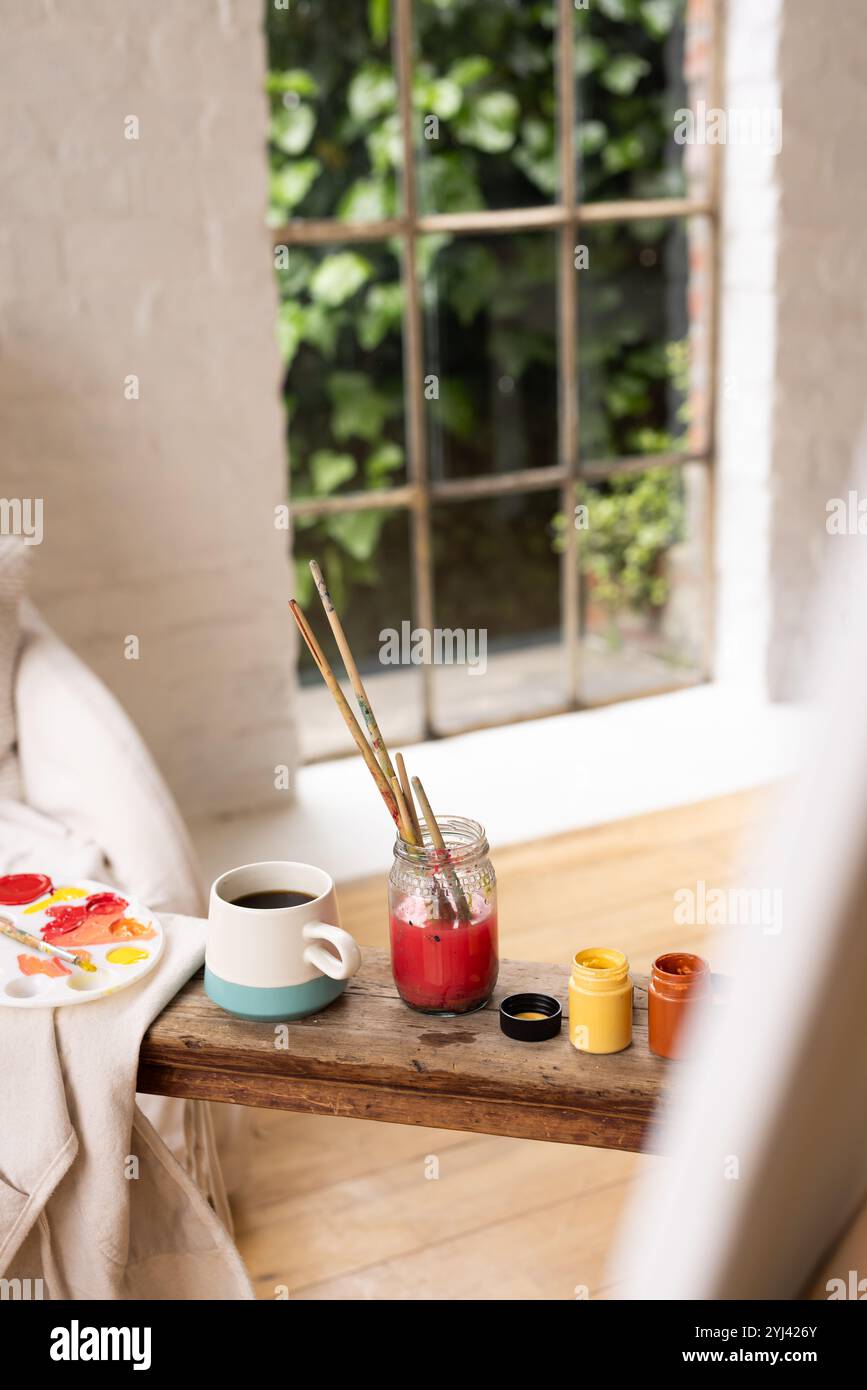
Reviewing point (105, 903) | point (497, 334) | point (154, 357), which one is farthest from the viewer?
point (497, 334)

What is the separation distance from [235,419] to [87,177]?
51 cm

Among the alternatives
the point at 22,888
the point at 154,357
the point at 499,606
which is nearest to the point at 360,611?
the point at 499,606

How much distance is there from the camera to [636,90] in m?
3.10

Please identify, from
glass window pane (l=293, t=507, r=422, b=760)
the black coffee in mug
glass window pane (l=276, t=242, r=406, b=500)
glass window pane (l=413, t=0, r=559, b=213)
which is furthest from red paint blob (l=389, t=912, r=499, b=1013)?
glass window pane (l=413, t=0, r=559, b=213)

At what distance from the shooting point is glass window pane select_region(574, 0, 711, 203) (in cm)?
304

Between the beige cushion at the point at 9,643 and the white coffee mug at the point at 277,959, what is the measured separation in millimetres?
774

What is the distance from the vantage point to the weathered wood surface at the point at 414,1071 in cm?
103

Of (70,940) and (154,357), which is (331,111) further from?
(70,940)

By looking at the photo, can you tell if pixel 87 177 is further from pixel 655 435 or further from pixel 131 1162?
pixel 131 1162

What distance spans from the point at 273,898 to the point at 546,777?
1924 millimetres

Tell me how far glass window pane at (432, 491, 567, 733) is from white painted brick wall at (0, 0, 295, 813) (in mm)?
487

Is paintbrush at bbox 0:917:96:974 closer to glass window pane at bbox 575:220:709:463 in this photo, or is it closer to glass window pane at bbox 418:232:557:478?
glass window pane at bbox 418:232:557:478

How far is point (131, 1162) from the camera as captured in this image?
1.24 meters
